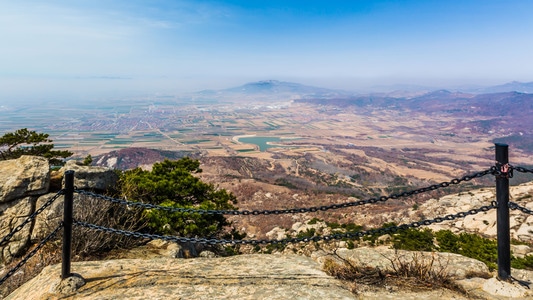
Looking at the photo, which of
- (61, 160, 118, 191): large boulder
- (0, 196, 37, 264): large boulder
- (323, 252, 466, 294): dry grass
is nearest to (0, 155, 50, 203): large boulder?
(0, 196, 37, 264): large boulder

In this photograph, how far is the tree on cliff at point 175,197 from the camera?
29.7 ft

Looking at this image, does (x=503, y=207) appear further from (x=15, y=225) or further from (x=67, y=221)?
(x=15, y=225)

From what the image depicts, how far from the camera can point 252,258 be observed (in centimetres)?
443

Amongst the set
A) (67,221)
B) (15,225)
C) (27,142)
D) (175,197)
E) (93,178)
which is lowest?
(175,197)

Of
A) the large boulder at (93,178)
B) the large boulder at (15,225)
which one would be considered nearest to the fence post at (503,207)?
the large boulder at (15,225)

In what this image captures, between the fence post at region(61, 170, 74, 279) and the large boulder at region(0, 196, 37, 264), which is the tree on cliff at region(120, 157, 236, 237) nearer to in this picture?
the large boulder at region(0, 196, 37, 264)

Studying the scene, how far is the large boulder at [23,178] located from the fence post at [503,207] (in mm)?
8915

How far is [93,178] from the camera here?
8.04m

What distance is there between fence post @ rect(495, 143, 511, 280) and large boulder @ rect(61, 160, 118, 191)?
858 centimetres

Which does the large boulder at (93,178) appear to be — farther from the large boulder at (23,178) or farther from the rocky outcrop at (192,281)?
the rocky outcrop at (192,281)

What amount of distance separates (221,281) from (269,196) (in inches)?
1562

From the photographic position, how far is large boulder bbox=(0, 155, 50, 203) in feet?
22.5

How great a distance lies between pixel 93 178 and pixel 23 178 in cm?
147

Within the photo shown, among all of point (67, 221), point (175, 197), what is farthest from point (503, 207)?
point (175, 197)
